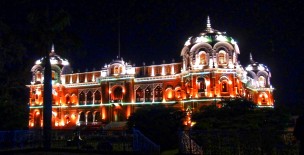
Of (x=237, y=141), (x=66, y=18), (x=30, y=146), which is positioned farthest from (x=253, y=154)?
(x=66, y=18)

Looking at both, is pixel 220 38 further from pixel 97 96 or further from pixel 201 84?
pixel 97 96

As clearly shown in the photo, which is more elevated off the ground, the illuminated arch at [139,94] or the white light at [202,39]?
the white light at [202,39]

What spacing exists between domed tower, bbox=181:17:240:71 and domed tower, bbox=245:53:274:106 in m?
12.1

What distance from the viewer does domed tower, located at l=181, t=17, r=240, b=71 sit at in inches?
1572

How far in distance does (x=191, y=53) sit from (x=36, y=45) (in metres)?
21.7

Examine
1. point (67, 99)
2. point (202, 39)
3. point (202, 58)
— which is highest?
point (202, 39)

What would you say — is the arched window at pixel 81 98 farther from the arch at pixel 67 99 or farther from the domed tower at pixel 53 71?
the domed tower at pixel 53 71

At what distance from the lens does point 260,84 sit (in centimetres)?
5281

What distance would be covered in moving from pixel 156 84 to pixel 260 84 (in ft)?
56.2

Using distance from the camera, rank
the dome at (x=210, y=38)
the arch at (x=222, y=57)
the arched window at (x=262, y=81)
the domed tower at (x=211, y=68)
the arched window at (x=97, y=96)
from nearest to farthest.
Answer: the domed tower at (x=211, y=68) → the arch at (x=222, y=57) → the dome at (x=210, y=38) → the arched window at (x=97, y=96) → the arched window at (x=262, y=81)

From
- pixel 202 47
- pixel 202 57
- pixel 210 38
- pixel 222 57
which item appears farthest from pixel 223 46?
pixel 202 57

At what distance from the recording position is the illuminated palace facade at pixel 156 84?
39.9 m

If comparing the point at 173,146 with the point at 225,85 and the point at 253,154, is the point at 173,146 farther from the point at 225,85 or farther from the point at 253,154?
the point at 225,85

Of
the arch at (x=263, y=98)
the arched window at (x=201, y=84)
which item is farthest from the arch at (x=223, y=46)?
the arch at (x=263, y=98)
